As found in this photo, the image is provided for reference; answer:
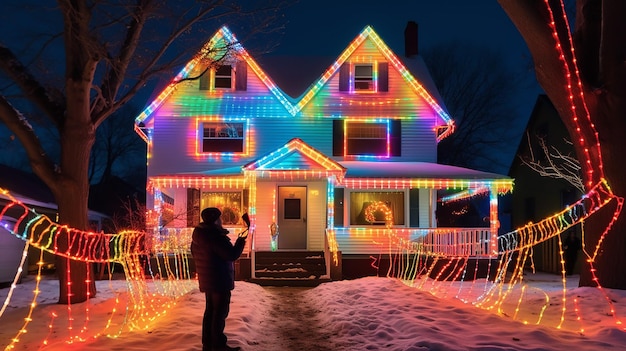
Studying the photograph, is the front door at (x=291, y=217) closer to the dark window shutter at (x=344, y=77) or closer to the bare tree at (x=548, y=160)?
the dark window shutter at (x=344, y=77)

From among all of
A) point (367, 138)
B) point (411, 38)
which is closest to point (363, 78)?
point (367, 138)

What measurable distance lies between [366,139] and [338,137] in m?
1.00

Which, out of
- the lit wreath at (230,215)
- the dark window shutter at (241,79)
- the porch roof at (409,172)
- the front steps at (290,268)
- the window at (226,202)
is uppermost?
the dark window shutter at (241,79)

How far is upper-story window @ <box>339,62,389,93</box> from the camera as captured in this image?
67.7 ft

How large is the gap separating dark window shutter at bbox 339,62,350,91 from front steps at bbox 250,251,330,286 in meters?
6.10

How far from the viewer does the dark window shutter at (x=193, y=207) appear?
64.9 feet

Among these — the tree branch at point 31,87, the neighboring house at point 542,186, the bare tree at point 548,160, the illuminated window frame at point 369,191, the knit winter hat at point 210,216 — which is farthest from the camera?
the neighboring house at point 542,186

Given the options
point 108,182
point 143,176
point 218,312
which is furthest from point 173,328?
point 143,176

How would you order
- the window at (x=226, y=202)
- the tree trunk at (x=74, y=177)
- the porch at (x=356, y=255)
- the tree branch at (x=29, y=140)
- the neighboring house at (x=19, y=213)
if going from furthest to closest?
the window at (x=226, y=202), the neighboring house at (x=19, y=213), the porch at (x=356, y=255), the tree trunk at (x=74, y=177), the tree branch at (x=29, y=140)

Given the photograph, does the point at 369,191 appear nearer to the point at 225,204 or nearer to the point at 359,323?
the point at 225,204

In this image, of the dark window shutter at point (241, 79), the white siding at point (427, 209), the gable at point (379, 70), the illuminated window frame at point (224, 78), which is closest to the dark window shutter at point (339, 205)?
the white siding at point (427, 209)

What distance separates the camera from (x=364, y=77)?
20766mm

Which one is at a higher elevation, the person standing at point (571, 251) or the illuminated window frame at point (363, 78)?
the illuminated window frame at point (363, 78)

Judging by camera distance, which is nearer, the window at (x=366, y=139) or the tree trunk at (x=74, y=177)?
the tree trunk at (x=74, y=177)
